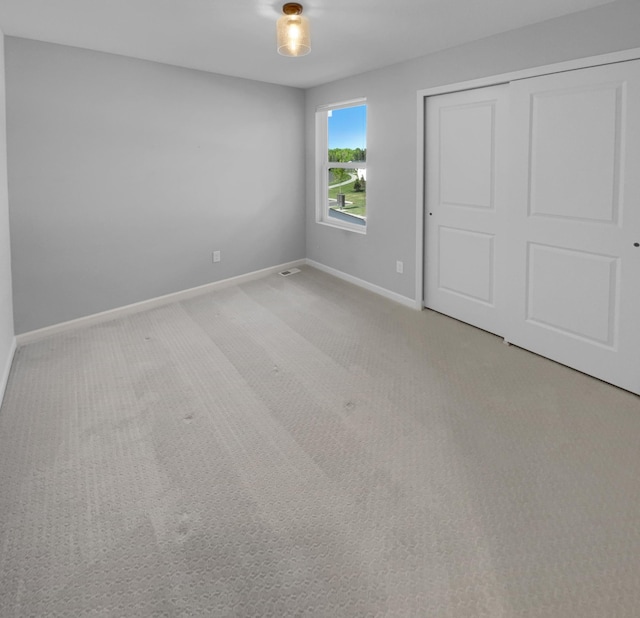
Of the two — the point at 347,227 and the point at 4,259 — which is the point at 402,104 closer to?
the point at 347,227

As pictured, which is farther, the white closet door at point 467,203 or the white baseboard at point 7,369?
the white closet door at point 467,203

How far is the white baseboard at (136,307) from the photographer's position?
377cm

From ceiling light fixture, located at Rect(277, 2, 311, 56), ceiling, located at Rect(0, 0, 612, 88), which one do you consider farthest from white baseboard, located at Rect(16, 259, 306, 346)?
ceiling light fixture, located at Rect(277, 2, 311, 56)

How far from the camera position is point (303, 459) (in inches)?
87.4

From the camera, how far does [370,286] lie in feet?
16.4

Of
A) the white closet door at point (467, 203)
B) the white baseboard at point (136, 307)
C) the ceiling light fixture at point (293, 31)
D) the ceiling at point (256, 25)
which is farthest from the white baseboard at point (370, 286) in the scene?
the ceiling light fixture at point (293, 31)

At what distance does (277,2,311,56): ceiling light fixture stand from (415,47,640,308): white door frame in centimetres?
134

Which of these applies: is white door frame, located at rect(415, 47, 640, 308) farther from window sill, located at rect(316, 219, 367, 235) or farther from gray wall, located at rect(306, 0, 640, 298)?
window sill, located at rect(316, 219, 367, 235)

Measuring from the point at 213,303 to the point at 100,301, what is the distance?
998 millimetres

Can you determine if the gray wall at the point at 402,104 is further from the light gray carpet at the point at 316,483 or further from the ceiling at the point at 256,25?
the light gray carpet at the point at 316,483

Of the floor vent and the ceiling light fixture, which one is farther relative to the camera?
the floor vent

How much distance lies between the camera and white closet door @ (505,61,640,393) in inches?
107

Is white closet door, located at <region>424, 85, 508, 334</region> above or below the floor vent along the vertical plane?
above

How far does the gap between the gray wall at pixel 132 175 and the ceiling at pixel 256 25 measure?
282 mm
